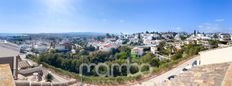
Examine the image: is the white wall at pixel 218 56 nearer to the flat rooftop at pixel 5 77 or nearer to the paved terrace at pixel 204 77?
the paved terrace at pixel 204 77

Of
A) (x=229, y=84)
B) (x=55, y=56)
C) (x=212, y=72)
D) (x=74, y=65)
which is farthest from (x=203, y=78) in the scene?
(x=55, y=56)

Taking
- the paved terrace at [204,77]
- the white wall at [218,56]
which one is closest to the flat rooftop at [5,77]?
the paved terrace at [204,77]

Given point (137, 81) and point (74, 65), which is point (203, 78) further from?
point (74, 65)

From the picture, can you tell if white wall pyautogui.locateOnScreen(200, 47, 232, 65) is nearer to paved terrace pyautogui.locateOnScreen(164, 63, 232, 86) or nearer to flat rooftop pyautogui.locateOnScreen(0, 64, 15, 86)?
paved terrace pyautogui.locateOnScreen(164, 63, 232, 86)

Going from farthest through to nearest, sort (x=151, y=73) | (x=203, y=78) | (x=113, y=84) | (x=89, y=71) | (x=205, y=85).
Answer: (x=89, y=71) < (x=151, y=73) < (x=113, y=84) < (x=203, y=78) < (x=205, y=85)

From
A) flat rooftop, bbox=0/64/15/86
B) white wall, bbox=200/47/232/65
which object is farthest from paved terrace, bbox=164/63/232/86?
flat rooftop, bbox=0/64/15/86

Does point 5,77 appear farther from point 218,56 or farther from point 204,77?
point 218,56

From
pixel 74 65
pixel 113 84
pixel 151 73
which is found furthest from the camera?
pixel 74 65

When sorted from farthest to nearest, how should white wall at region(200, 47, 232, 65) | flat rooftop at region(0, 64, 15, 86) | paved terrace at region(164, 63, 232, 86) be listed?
white wall at region(200, 47, 232, 65)
paved terrace at region(164, 63, 232, 86)
flat rooftop at region(0, 64, 15, 86)

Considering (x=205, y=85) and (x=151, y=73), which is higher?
(x=205, y=85)
